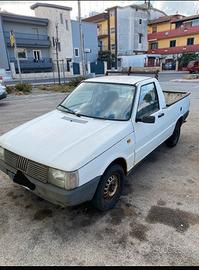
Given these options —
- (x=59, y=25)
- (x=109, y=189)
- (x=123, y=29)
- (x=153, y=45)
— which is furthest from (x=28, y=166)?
(x=153, y=45)

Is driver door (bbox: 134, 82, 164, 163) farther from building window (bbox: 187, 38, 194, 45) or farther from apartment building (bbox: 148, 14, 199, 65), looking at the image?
building window (bbox: 187, 38, 194, 45)

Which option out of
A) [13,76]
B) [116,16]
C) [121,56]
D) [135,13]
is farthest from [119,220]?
[135,13]

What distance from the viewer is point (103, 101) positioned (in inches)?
137

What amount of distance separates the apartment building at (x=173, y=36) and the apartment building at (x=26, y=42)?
23.8 metres

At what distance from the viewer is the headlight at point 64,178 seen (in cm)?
226

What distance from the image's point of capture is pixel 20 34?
3106 centimetres

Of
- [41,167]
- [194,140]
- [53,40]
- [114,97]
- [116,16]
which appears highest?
[116,16]

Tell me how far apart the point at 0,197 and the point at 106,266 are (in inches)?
78.1

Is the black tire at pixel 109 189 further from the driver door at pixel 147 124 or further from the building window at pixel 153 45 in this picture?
the building window at pixel 153 45

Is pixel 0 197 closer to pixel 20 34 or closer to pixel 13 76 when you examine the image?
pixel 13 76

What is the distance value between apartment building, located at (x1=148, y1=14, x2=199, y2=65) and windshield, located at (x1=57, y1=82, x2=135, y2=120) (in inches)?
1642

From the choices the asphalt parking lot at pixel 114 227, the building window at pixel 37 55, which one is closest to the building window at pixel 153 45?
the building window at pixel 37 55

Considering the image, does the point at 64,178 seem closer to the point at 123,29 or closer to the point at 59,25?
the point at 59,25

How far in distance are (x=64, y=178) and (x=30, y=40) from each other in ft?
112
